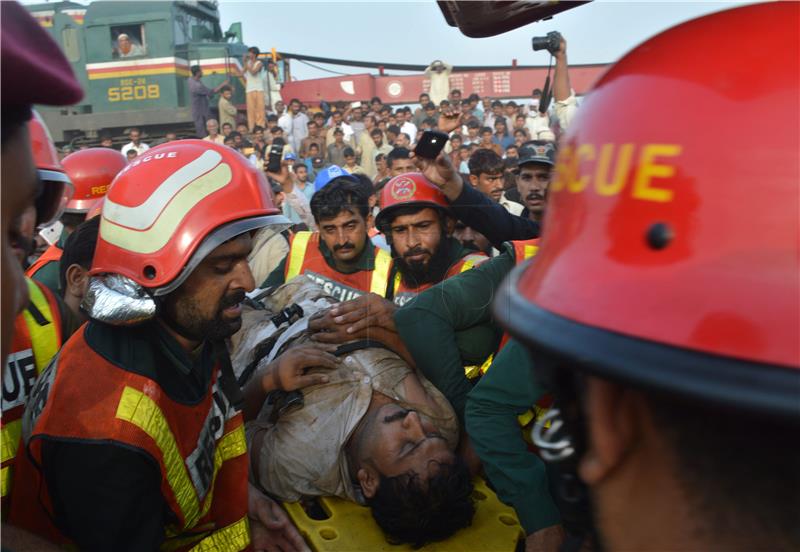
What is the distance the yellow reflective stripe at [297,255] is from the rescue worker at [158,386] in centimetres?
250

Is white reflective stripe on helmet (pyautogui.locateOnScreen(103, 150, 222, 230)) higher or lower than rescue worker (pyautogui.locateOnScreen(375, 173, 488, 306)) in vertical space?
higher

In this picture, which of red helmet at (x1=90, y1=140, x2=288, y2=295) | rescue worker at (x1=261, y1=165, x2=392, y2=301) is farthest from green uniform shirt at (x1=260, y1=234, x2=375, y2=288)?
red helmet at (x1=90, y1=140, x2=288, y2=295)

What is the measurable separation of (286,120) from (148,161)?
12123 millimetres

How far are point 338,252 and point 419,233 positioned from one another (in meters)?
0.77

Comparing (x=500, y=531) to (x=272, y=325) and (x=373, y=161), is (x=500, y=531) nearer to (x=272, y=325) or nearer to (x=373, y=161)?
(x=272, y=325)

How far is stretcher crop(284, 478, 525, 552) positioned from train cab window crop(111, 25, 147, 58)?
16.3m

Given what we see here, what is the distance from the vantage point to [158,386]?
204 cm

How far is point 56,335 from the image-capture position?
262 centimetres

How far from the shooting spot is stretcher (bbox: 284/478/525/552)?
2.46 meters

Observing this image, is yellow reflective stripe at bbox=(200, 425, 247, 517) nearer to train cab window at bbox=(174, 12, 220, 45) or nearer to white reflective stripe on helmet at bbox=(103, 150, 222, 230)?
white reflective stripe on helmet at bbox=(103, 150, 222, 230)

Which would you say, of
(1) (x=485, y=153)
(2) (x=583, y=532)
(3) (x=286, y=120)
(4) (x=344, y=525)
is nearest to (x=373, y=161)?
(3) (x=286, y=120)

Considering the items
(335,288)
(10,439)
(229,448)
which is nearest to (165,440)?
(229,448)

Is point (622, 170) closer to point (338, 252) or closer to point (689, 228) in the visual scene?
point (689, 228)

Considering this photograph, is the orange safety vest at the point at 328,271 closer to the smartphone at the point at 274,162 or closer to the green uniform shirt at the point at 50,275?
the smartphone at the point at 274,162
